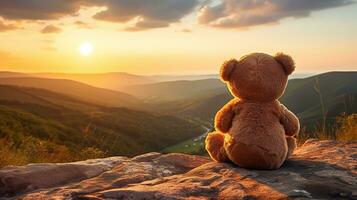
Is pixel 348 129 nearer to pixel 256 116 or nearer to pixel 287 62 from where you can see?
pixel 287 62

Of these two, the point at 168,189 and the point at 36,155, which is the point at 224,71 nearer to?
the point at 168,189

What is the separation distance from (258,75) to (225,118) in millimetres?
733

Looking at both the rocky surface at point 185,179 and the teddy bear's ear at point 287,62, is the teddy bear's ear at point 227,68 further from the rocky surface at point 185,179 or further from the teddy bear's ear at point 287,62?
the rocky surface at point 185,179

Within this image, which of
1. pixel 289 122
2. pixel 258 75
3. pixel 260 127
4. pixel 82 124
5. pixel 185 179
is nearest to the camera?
pixel 185 179

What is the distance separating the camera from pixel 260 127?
15.9ft

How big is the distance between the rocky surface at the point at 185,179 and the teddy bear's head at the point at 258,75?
0.95m

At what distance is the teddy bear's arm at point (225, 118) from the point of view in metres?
5.24

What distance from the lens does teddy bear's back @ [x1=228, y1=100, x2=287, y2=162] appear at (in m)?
4.76

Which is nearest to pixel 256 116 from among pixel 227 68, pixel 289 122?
pixel 289 122

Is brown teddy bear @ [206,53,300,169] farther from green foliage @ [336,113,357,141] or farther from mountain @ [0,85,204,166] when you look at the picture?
mountain @ [0,85,204,166]

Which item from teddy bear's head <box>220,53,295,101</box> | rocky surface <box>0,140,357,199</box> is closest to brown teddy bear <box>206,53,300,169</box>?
teddy bear's head <box>220,53,295,101</box>

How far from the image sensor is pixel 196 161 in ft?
19.3

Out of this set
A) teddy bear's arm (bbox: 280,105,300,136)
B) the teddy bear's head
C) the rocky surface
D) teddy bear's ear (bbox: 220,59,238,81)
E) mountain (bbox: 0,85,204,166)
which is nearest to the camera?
the rocky surface

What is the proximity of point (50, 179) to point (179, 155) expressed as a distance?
203 cm
